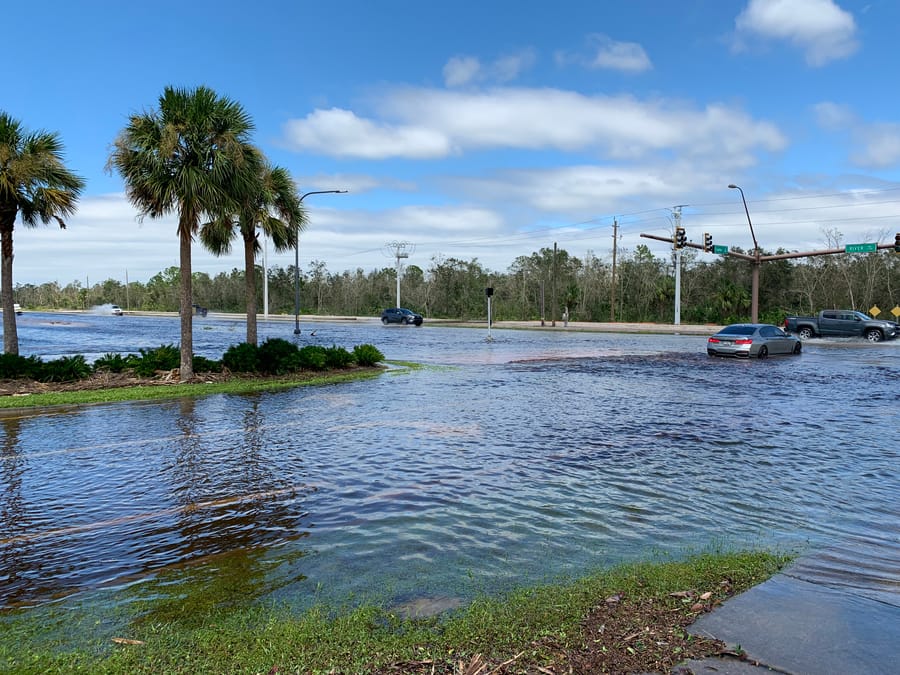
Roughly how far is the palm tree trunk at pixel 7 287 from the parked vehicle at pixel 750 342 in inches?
1003

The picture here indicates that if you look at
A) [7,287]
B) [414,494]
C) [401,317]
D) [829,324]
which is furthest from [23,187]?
[401,317]

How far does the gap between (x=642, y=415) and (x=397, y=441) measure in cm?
551

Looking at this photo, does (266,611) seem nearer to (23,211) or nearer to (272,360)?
(272,360)

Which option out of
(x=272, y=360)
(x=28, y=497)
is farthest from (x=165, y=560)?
(x=272, y=360)

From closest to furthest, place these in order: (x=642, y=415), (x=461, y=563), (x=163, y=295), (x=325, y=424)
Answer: (x=461, y=563), (x=325, y=424), (x=642, y=415), (x=163, y=295)

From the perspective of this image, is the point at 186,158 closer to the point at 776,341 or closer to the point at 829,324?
the point at 776,341

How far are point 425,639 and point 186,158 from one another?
16.4 meters

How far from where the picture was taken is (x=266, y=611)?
15.0ft

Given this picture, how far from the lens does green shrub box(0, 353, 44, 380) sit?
54.9ft

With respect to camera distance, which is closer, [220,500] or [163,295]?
[220,500]

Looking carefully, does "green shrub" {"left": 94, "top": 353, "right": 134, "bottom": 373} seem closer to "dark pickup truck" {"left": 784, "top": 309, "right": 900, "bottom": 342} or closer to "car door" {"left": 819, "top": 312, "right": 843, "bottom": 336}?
"dark pickup truck" {"left": 784, "top": 309, "right": 900, "bottom": 342}

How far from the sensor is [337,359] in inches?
862

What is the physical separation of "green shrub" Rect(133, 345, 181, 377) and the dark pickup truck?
37742 millimetres

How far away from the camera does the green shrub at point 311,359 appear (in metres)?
20.7
